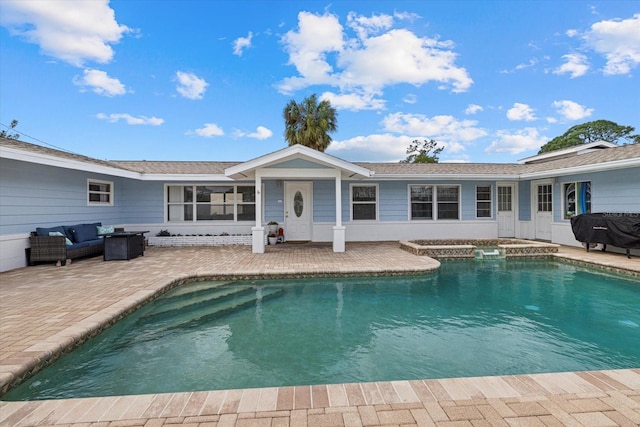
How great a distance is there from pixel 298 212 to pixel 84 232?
6.81 metres

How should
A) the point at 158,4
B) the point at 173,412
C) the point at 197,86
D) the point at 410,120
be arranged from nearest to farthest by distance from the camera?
the point at 173,412 < the point at 158,4 < the point at 197,86 < the point at 410,120

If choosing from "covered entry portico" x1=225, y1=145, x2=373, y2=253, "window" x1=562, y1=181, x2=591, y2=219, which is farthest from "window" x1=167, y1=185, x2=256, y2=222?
"window" x1=562, y1=181, x2=591, y2=219

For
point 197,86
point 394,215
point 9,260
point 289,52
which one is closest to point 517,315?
point 394,215

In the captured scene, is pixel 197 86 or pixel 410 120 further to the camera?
pixel 410 120

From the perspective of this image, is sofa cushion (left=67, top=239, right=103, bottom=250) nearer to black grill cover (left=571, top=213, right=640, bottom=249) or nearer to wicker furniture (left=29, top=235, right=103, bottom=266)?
wicker furniture (left=29, top=235, right=103, bottom=266)

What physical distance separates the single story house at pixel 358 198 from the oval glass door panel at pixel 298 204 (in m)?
0.04

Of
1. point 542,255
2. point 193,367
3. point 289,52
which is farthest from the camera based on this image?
point 289,52

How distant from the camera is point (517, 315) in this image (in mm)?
5176

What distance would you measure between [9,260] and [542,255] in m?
14.2

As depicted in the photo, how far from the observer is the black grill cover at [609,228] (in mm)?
8766

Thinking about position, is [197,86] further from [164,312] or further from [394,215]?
[164,312]

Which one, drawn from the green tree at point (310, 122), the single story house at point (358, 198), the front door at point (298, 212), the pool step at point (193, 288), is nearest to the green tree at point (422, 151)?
the green tree at point (310, 122)

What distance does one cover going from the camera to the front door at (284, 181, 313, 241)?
41.3 feet

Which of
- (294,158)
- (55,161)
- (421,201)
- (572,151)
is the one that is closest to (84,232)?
(55,161)
